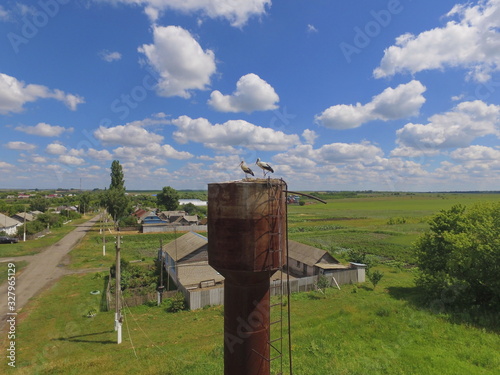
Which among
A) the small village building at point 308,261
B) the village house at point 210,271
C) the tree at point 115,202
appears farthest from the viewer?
the tree at point 115,202

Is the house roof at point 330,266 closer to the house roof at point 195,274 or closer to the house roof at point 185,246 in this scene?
the house roof at point 195,274

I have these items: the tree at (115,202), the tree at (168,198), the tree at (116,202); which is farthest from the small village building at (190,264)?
the tree at (168,198)

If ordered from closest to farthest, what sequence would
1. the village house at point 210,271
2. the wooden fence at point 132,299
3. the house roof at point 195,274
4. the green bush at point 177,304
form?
the green bush at point 177,304 < the wooden fence at point 132,299 < the village house at point 210,271 < the house roof at point 195,274

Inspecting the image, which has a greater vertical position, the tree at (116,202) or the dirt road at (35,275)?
the tree at (116,202)

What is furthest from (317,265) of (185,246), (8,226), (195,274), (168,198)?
(168,198)

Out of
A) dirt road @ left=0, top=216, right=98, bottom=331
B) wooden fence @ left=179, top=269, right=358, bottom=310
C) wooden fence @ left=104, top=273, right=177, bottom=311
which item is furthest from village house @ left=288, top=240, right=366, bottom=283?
dirt road @ left=0, top=216, right=98, bottom=331

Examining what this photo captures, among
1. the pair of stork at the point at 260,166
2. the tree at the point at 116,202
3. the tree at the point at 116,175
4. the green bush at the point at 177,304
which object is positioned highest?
the tree at the point at 116,175
